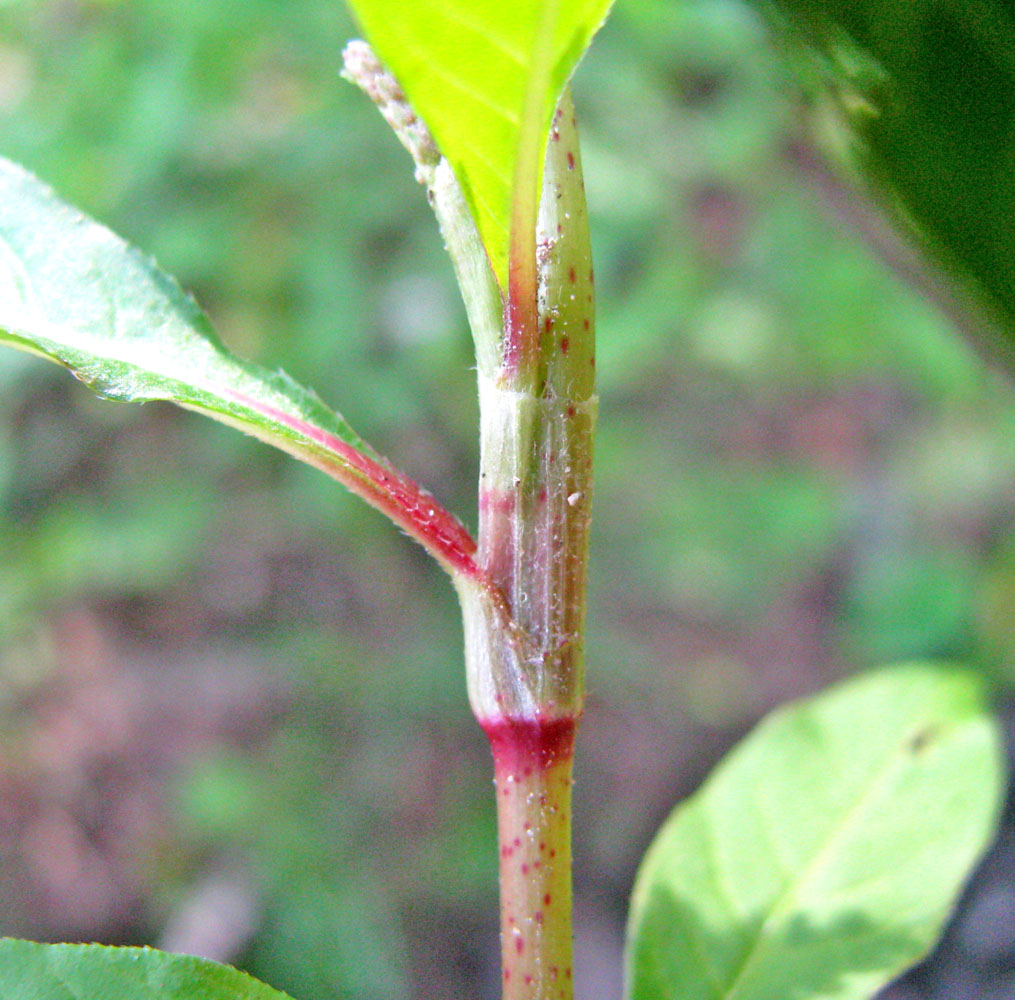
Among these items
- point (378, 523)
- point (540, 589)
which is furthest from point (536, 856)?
point (378, 523)

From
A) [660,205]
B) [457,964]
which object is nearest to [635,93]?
[660,205]

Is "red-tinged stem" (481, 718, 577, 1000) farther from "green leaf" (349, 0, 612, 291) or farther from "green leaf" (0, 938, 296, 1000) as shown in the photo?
"green leaf" (349, 0, 612, 291)

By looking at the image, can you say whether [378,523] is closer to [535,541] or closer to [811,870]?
[811,870]

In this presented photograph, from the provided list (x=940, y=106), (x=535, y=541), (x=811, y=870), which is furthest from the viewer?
(x=811, y=870)

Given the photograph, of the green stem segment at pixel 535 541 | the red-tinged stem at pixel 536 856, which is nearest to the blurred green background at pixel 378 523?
the green stem segment at pixel 535 541

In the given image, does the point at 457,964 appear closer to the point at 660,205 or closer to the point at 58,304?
the point at 660,205

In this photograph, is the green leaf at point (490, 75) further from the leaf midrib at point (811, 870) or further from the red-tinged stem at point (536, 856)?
the leaf midrib at point (811, 870)
